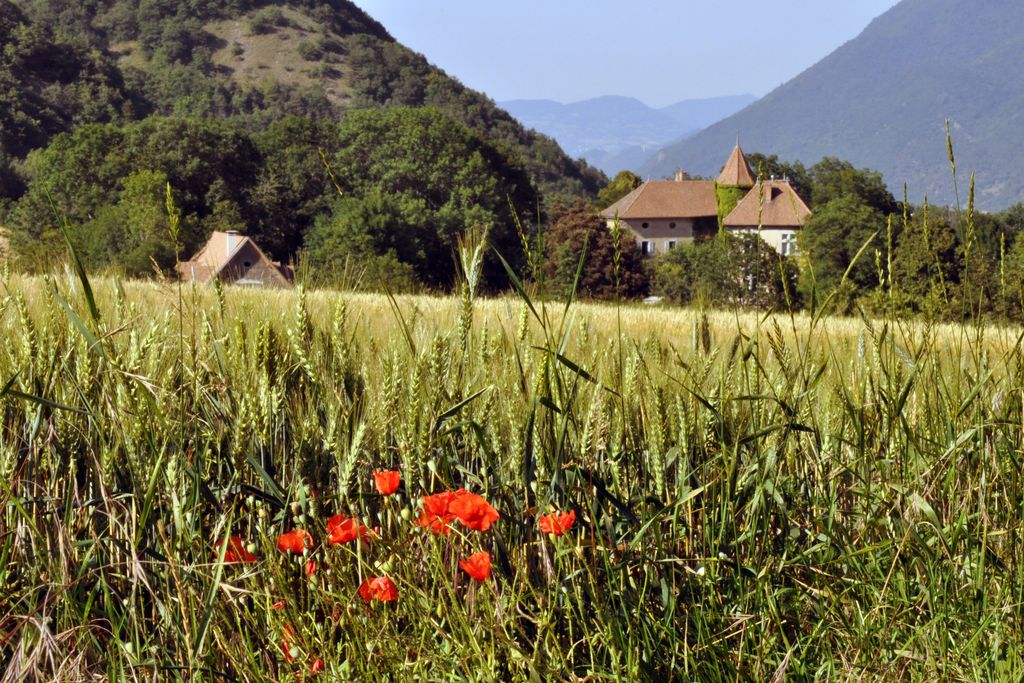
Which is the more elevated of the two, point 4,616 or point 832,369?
point 832,369

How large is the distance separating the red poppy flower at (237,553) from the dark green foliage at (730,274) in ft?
2.83

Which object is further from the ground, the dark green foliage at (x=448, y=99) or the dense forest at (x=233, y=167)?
the dark green foliage at (x=448, y=99)

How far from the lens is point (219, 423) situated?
175cm

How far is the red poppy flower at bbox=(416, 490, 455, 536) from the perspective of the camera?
123 cm

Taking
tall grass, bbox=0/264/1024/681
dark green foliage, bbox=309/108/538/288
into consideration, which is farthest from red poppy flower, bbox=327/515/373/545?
dark green foliage, bbox=309/108/538/288

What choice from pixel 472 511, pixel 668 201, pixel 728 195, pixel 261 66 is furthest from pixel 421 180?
pixel 261 66

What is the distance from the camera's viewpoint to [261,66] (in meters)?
101

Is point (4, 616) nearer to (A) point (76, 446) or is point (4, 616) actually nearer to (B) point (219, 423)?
(A) point (76, 446)

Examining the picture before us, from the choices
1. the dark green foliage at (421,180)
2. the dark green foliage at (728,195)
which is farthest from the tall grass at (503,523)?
the dark green foliage at (728,195)

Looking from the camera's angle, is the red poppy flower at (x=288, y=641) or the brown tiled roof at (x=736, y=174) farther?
the brown tiled roof at (x=736, y=174)

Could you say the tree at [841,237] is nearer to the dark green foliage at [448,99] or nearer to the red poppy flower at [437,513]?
the red poppy flower at [437,513]

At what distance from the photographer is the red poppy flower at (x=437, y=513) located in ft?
4.02

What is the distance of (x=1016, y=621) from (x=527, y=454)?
2.31 ft

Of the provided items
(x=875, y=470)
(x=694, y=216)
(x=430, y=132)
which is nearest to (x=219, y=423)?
(x=875, y=470)
